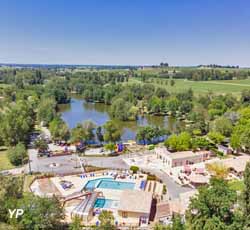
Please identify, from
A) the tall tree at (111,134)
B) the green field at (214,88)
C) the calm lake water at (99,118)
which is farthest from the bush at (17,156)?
the green field at (214,88)

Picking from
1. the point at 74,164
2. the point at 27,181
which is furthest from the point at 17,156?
the point at 74,164

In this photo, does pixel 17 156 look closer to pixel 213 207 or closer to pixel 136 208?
pixel 136 208

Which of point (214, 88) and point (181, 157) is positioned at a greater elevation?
point (214, 88)

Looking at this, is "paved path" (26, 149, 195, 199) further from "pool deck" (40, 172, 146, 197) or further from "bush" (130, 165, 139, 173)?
"pool deck" (40, 172, 146, 197)

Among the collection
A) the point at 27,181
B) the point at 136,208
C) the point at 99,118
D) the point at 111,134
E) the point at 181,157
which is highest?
the point at 111,134

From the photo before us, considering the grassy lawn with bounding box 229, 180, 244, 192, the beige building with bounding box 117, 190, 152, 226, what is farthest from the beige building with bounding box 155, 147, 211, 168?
the beige building with bounding box 117, 190, 152, 226

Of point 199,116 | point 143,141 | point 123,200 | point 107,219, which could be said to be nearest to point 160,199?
point 123,200
